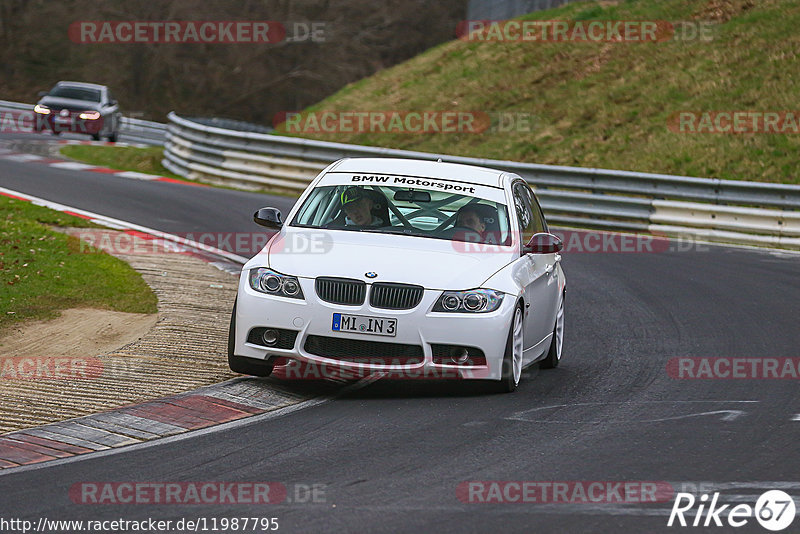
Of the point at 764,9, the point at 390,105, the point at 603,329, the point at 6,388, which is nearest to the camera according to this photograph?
the point at 6,388

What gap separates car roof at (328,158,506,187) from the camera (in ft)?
32.7

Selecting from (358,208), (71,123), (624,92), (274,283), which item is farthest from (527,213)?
(71,123)

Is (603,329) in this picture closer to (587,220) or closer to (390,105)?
(587,220)

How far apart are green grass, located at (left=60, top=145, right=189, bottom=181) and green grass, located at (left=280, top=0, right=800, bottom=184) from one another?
4.05m

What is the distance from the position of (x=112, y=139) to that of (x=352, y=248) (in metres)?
26.7

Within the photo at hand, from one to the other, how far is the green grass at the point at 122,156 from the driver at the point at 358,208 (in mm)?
18206

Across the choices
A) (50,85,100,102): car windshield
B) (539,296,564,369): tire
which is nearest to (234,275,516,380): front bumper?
(539,296,564,369): tire

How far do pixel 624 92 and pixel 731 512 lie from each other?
77.9 ft

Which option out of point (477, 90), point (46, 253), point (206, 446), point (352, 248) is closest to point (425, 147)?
point (477, 90)

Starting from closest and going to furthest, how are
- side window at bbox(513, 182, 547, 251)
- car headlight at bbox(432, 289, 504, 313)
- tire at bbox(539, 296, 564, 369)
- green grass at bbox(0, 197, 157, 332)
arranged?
1. car headlight at bbox(432, 289, 504, 313)
2. side window at bbox(513, 182, 547, 251)
3. tire at bbox(539, 296, 564, 369)
4. green grass at bbox(0, 197, 157, 332)

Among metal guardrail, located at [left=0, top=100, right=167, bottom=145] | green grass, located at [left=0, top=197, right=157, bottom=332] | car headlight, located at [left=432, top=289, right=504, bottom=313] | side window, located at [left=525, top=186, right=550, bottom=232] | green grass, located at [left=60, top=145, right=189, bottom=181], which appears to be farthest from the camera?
metal guardrail, located at [left=0, top=100, right=167, bottom=145]

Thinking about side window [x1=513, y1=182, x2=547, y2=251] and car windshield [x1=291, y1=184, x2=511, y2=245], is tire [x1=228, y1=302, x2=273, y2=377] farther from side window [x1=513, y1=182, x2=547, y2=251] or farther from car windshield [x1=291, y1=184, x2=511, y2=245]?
side window [x1=513, y1=182, x2=547, y2=251]

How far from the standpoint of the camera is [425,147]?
29.1 meters

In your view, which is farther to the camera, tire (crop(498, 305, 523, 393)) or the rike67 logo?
tire (crop(498, 305, 523, 393))
